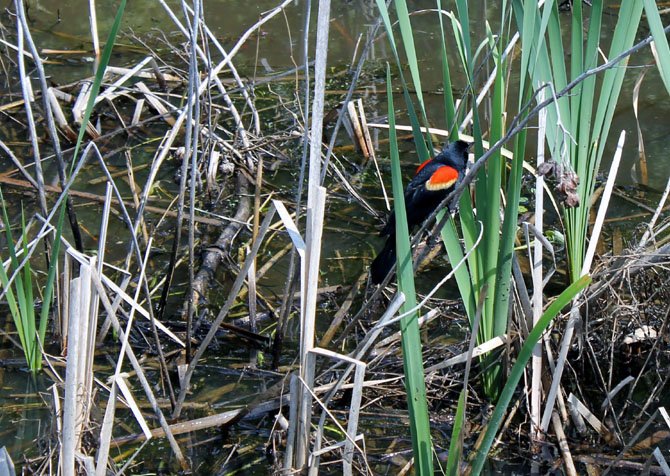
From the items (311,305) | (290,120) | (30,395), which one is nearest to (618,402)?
(311,305)

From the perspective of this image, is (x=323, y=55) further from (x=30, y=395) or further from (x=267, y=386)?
(x=30, y=395)

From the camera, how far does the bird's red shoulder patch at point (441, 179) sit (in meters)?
3.25

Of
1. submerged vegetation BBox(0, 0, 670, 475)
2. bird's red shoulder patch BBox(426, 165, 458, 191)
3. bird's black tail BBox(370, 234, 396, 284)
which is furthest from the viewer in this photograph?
bird's red shoulder patch BBox(426, 165, 458, 191)

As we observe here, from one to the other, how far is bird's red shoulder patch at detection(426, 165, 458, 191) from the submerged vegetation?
0.14 meters

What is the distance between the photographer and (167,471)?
2.63 m

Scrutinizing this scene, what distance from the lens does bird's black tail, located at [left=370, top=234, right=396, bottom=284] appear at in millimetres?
3074

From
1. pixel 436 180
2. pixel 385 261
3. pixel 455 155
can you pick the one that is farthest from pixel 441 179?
pixel 385 261

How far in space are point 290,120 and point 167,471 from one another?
2.75 metres

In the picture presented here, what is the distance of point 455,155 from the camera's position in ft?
10.8

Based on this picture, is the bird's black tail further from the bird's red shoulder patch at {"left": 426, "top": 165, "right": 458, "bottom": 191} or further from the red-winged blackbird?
the bird's red shoulder patch at {"left": 426, "top": 165, "right": 458, "bottom": 191}

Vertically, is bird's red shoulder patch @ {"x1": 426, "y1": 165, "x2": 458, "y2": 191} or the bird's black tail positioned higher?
bird's red shoulder patch @ {"x1": 426, "y1": 165, "x2": 458, "y2": 191}

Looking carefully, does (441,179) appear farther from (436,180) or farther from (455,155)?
(455,155)

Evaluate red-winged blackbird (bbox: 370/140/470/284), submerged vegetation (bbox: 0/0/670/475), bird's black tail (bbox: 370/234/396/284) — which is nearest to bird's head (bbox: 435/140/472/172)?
red-winged blackbird (bbox: 370/140/470/284)

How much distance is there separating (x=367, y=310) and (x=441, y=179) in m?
0.60
